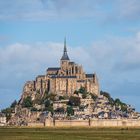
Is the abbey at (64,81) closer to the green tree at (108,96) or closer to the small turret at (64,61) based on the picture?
the small turret at (64,61)

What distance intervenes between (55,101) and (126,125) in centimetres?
1818

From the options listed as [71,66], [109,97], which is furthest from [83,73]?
[109,97]

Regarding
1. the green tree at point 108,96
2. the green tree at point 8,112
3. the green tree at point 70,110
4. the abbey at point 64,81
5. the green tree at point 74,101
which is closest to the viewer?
the green tree at point 70,110

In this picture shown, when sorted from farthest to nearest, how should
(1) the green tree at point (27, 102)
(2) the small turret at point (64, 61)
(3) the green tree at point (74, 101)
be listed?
(2) the small turret at point (64, 61)
(3) the green tree at point (74, 101)
(1) the green tree at point (27, 102)

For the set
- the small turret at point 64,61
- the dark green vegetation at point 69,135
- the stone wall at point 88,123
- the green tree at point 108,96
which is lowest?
the dark green vegetation at point 69,135

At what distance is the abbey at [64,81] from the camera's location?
162000 mm

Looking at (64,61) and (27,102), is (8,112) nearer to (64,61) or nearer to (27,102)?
(27,102)

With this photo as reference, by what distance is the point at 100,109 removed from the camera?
160250 mm

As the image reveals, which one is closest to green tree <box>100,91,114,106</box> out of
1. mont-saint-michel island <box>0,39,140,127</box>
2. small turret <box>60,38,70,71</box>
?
mont-saint-michel island <box>0,39,140,127</box>

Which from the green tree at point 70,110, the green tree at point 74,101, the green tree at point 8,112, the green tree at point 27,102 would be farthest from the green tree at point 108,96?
the green tree at point 8,112

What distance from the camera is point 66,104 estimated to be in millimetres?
160375

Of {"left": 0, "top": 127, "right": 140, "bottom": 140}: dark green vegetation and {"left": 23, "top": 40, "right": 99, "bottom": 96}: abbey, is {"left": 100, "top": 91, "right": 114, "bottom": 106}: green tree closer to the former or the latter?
{"left": 23, "top": 40, "right": 99, "bottom": 96}: abbey

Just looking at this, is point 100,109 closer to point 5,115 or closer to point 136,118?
point 136,118

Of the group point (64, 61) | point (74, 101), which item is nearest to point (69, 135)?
point (74, 101)
